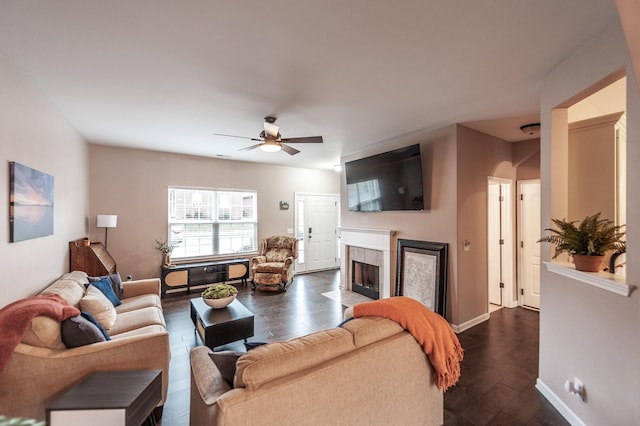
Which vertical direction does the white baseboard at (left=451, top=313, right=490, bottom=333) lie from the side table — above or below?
below

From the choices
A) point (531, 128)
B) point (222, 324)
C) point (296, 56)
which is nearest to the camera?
point (296, 56)

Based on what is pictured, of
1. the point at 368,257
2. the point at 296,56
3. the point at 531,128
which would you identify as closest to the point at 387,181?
the point at 368,257

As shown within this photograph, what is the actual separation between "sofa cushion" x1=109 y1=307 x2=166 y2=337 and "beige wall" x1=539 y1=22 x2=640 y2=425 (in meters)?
3.55

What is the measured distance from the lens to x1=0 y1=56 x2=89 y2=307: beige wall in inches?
82.0

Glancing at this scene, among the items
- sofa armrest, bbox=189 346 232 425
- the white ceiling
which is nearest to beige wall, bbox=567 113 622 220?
the white ceiling

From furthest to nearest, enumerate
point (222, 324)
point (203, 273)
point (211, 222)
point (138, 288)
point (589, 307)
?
1. point (211, 222)
2. point (203, 273)
3. point (138, 288)
4. point (222, 324)
5. point (589, 307)

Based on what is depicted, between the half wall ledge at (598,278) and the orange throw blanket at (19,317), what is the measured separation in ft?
11.8

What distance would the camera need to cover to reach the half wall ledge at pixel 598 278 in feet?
5.31

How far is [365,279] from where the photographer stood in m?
5.25

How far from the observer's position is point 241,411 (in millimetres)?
1166

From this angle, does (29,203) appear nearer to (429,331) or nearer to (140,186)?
(140,186)

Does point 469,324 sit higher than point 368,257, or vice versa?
point 368,257

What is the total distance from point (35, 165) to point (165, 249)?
2.87 m

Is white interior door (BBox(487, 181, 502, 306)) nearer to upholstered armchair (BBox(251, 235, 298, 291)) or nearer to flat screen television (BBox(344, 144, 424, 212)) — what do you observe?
flat screen television (BBox(344, 144, 424, 212))
